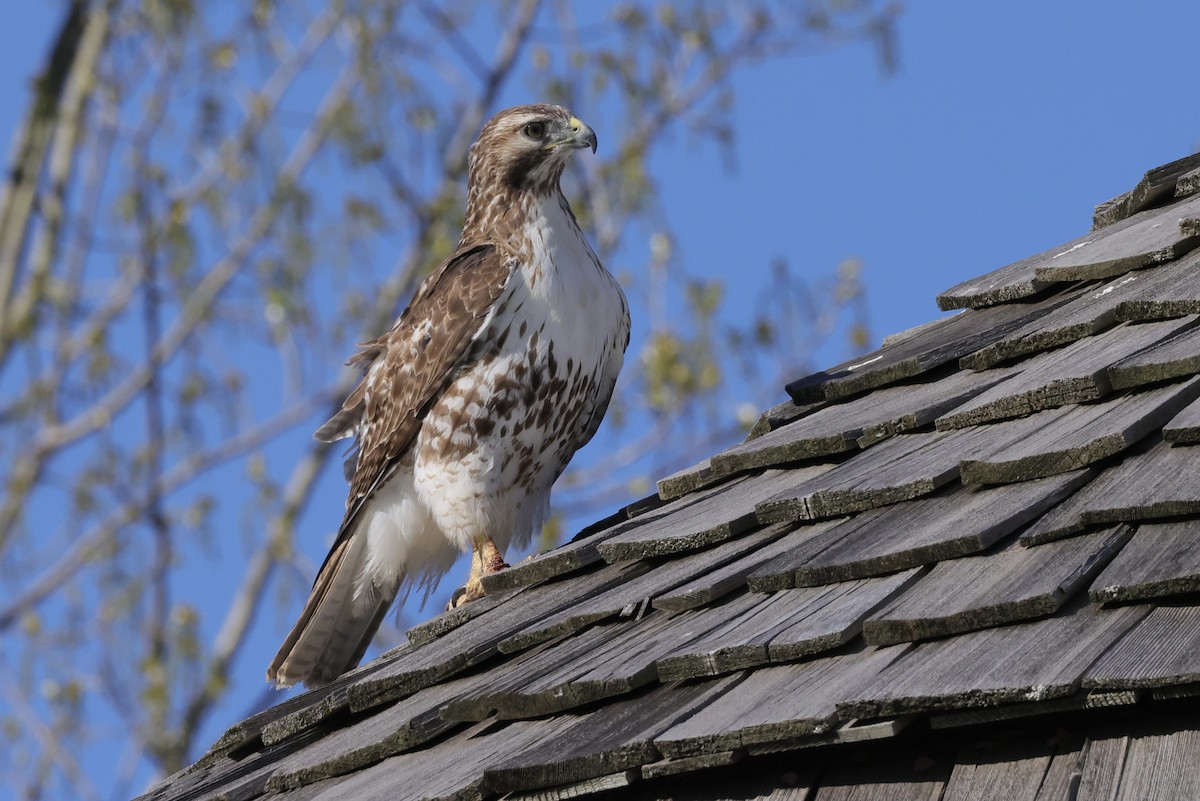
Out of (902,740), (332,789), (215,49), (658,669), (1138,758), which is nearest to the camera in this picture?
(1138,758)

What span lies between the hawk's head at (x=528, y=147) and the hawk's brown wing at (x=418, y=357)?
14.6 inches

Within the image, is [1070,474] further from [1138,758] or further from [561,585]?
[561,585]

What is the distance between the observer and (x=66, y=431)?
1152cm

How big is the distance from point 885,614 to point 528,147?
3172mm

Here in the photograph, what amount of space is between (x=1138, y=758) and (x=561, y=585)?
1.58m

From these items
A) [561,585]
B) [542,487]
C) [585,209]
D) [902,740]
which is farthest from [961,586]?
[585,209]

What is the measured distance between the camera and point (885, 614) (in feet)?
8.09

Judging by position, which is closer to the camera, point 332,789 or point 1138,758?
point 1138,758

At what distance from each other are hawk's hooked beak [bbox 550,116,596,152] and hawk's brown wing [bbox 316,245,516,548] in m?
0.56

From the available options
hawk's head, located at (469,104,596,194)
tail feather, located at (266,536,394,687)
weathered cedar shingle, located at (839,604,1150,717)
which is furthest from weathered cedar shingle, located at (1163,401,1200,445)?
hawk's head, located at (469,104,596,194)

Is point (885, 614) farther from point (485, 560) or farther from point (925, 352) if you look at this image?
point (485, 560)

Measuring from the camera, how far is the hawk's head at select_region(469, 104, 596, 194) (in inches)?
209

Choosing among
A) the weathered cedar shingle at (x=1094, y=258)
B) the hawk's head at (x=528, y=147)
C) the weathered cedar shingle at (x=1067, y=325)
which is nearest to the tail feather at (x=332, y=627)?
the hawk's head at (x=528, y=147)

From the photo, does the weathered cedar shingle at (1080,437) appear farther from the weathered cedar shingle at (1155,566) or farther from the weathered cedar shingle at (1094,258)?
the weathered cedar shingle at (1094,258)
